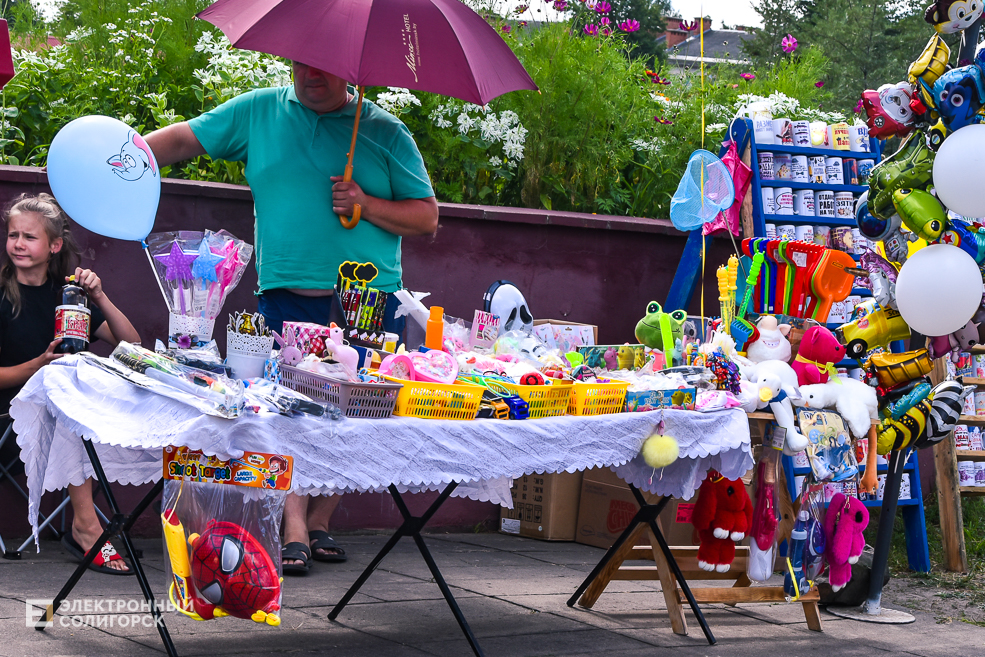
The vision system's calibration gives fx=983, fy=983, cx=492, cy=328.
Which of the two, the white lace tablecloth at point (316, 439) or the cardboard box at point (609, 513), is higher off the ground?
the white lace tablecloth at point (316, 439)

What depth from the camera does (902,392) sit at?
372 cm

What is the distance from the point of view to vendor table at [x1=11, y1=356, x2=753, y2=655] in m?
2.38

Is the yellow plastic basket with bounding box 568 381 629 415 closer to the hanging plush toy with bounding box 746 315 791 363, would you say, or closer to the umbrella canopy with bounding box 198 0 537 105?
the hanging plush toy with bounding box 746 315 791 363

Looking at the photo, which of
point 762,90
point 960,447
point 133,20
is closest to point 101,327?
point 133,20

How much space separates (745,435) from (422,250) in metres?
2.29

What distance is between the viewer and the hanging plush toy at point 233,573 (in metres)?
2.37

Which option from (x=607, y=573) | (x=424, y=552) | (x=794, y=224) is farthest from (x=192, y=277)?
(x=794, y=224)

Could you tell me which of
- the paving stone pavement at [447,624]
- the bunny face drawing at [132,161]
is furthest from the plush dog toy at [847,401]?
the bunny face drawing at [132,161]

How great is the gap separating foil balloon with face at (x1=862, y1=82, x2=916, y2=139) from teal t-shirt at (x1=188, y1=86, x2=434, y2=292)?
172cm

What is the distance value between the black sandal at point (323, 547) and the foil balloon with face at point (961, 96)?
2877 millimetres

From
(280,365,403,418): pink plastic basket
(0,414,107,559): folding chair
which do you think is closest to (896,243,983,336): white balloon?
(280,365,403,418): pink plastic basket

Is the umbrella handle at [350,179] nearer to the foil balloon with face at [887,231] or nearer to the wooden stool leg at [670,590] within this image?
the wooden stool leg at [670,590]

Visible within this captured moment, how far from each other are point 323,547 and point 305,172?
5.19 feet

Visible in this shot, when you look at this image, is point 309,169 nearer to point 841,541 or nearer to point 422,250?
point 422,250
